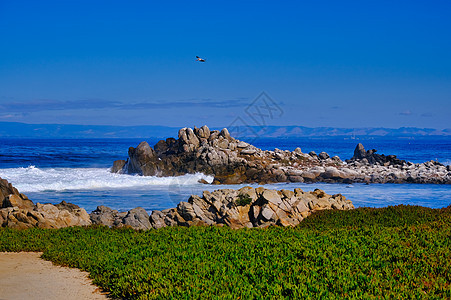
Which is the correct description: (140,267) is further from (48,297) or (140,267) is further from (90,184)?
(90,184)

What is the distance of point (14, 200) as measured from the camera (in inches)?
659

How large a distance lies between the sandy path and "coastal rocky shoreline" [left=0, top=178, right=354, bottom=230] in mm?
4527

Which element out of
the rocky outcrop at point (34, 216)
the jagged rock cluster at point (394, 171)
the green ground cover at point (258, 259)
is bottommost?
the green ground cover at point (258, 259)

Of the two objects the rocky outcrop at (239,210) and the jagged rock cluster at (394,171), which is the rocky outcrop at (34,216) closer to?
the rocky outcrop at (239,210)

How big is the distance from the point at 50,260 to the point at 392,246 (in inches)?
303

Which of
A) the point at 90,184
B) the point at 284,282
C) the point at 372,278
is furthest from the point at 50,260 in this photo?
the point at 90,184

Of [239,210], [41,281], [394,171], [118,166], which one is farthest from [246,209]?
[118,166]

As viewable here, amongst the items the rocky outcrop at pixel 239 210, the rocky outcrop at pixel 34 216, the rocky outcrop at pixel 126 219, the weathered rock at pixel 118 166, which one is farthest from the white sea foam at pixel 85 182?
the rocky outcrop at pixel 239 210

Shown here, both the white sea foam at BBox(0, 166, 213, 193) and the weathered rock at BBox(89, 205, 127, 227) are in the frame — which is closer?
the weathered rock at BBox(89, 205, 127, 227)

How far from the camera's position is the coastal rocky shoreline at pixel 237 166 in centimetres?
3962

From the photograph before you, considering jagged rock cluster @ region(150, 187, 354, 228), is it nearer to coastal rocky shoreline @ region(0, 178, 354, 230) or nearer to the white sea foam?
coastal rocky shoreline @ region(0, 178, 354, 230)

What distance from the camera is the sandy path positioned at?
7.84m

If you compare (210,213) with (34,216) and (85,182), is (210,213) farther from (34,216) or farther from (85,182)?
(85,182)

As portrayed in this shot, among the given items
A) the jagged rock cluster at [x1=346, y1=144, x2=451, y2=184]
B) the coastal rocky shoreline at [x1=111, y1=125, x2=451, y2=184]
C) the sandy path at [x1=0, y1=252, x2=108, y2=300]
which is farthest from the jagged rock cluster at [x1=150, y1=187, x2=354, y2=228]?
the jagged rock cluster at [x1=346, y1=144, x2=451, y2=184]
